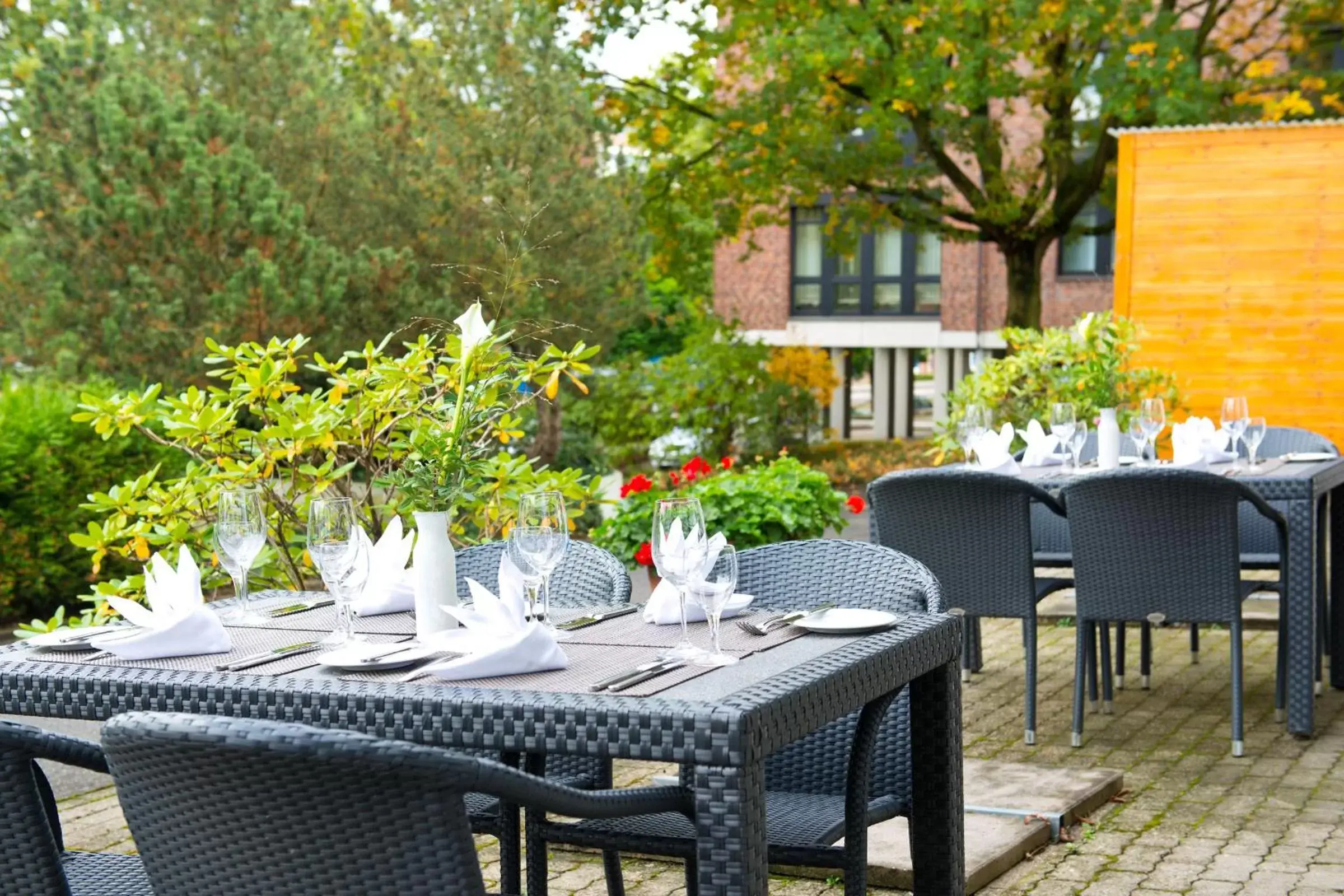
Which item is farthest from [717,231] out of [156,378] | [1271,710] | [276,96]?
[1271,710]

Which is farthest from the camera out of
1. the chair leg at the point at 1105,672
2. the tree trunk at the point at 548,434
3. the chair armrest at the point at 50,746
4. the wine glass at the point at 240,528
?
the tree trunk at the point at 548,434

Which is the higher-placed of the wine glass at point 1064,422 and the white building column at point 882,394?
the wine glass at point 1064,422

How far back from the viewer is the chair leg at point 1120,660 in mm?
7129

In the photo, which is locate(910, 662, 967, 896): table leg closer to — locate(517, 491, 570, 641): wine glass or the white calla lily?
locate(517, 491, 570, 641): wine glass

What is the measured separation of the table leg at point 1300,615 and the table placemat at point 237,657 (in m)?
4.02

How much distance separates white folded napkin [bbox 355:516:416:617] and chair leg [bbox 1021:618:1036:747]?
3008 millimetres

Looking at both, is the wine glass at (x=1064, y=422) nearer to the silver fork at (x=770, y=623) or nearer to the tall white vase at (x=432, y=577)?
the silver fork at (x=770, y=623)

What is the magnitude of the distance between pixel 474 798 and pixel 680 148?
66.2 ft

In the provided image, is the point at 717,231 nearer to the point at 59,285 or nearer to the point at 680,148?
the point at 680,148

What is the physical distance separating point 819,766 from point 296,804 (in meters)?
1.65

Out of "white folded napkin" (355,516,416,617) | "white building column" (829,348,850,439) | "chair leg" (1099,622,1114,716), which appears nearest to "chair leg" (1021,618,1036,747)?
"chair leg" (1099,622,1114,716)

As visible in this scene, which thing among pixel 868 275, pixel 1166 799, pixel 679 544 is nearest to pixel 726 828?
pixel 679 544

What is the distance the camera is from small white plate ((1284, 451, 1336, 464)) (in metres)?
6.91

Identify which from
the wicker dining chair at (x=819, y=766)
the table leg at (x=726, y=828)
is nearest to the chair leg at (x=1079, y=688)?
the wicker dining chair at (x=819, y=766)
